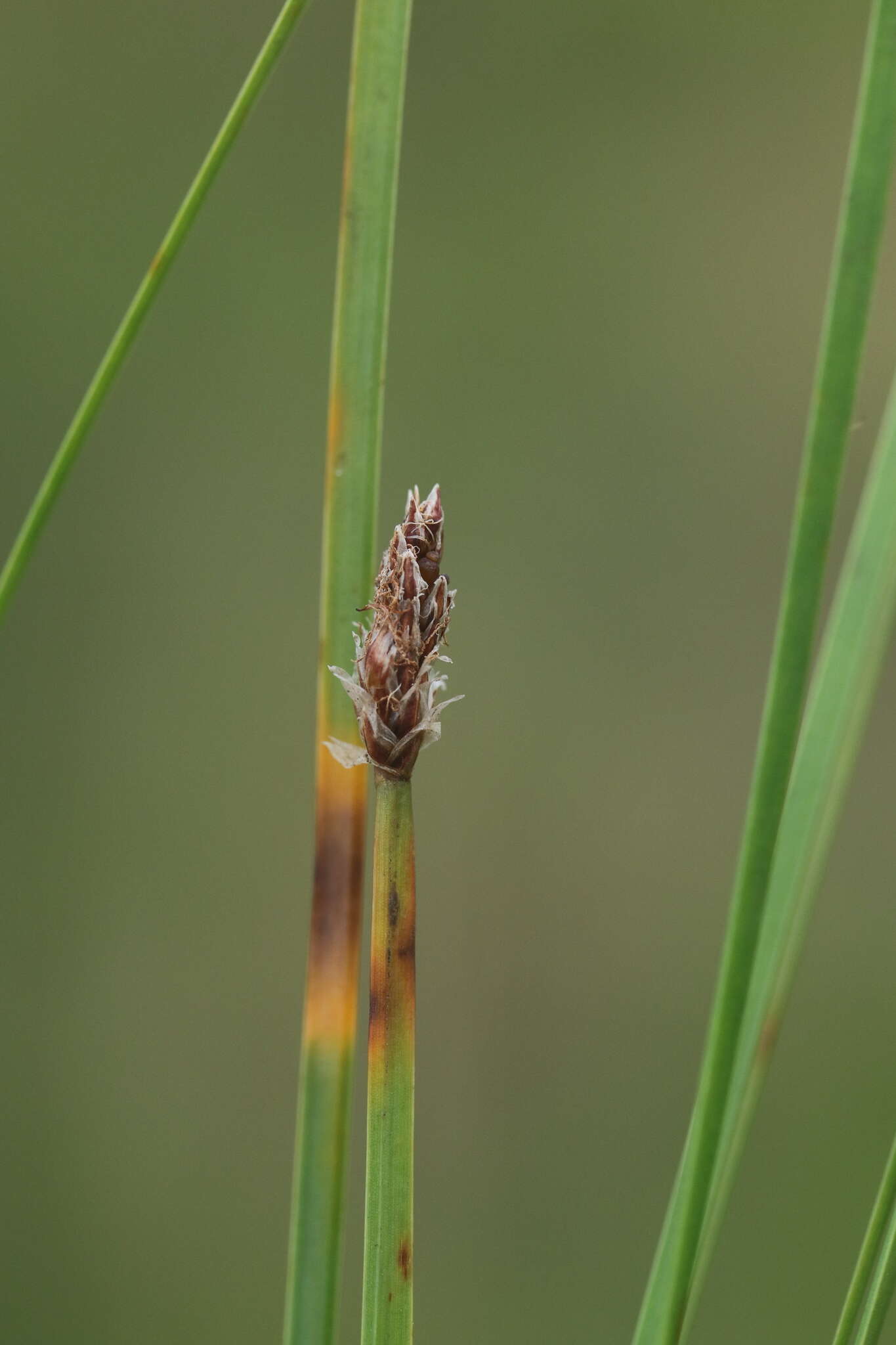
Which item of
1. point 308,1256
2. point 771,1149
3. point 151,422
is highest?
point 151,422

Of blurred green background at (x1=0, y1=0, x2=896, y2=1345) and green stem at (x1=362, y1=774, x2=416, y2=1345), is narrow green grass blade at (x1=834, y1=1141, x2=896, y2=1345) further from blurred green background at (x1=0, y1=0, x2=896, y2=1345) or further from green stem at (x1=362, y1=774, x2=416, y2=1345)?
blurred green background at (x1=0, y1=0, x2=896, y2=1345)

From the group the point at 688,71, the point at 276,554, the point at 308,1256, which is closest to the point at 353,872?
the point at 308,1256

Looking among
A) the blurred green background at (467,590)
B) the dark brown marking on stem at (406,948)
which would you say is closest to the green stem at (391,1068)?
the dark brown marking on stem at (406,948)

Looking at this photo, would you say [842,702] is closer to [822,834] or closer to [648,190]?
[822,834]

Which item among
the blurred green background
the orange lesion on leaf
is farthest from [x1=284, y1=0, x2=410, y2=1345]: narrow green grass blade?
the blurred green background

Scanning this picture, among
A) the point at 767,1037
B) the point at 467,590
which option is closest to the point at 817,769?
the point at 767,1037

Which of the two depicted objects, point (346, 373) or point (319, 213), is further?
point (319, 213)

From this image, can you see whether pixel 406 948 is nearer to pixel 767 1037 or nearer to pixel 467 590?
pixel 767 1037
